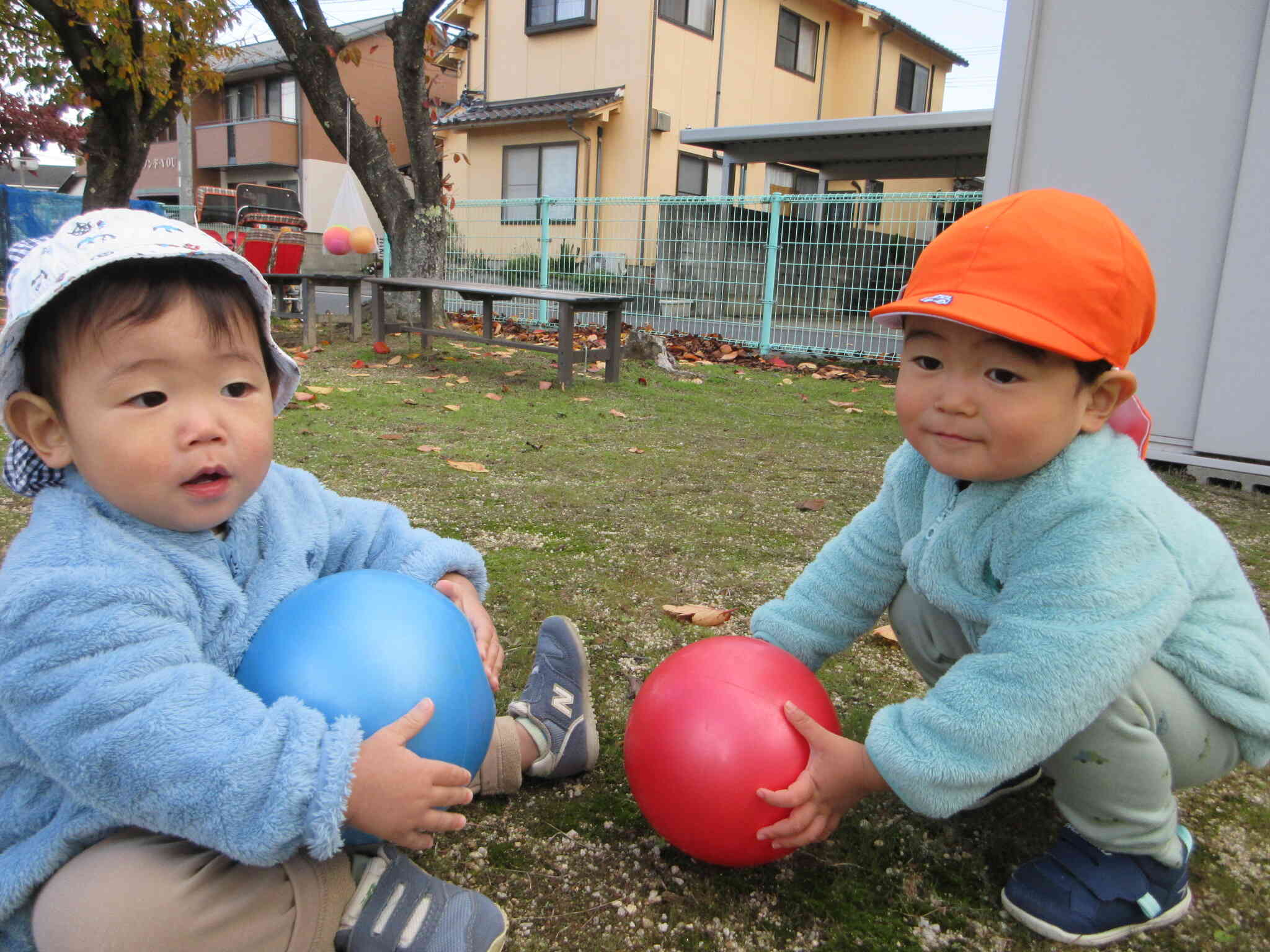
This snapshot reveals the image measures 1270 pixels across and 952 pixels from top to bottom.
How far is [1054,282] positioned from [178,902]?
5.12ft

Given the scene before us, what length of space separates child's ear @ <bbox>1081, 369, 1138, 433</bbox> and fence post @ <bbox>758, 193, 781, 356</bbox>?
8794 millimetres

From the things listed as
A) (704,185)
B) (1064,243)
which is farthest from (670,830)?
(704,185)

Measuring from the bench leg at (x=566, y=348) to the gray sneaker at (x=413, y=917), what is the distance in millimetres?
5706

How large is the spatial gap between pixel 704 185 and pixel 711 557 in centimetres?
1751

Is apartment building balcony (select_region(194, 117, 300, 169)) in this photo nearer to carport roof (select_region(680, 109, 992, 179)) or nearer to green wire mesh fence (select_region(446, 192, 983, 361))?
green wire mesh fence (select_region(446, 192, 983, 361))

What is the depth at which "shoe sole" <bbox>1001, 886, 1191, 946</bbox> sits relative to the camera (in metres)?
1.49

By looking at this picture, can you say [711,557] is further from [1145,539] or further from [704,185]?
[704,185]

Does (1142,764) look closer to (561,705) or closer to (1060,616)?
(1060,616)

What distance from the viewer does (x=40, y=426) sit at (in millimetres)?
1356

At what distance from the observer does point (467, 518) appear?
362 cm

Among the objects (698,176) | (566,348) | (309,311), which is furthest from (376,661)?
(698,176)

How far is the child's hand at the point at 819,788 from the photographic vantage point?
4.92ft

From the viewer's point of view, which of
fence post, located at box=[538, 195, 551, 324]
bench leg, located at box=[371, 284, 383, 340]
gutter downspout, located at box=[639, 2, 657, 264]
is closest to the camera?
bench leg, located at box=[371, 284, 383, 340]

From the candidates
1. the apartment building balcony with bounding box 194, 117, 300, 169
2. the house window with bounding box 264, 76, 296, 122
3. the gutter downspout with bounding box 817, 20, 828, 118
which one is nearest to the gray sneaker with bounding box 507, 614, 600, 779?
the gutter downspout with bounding box 817, 20, 828, 118
